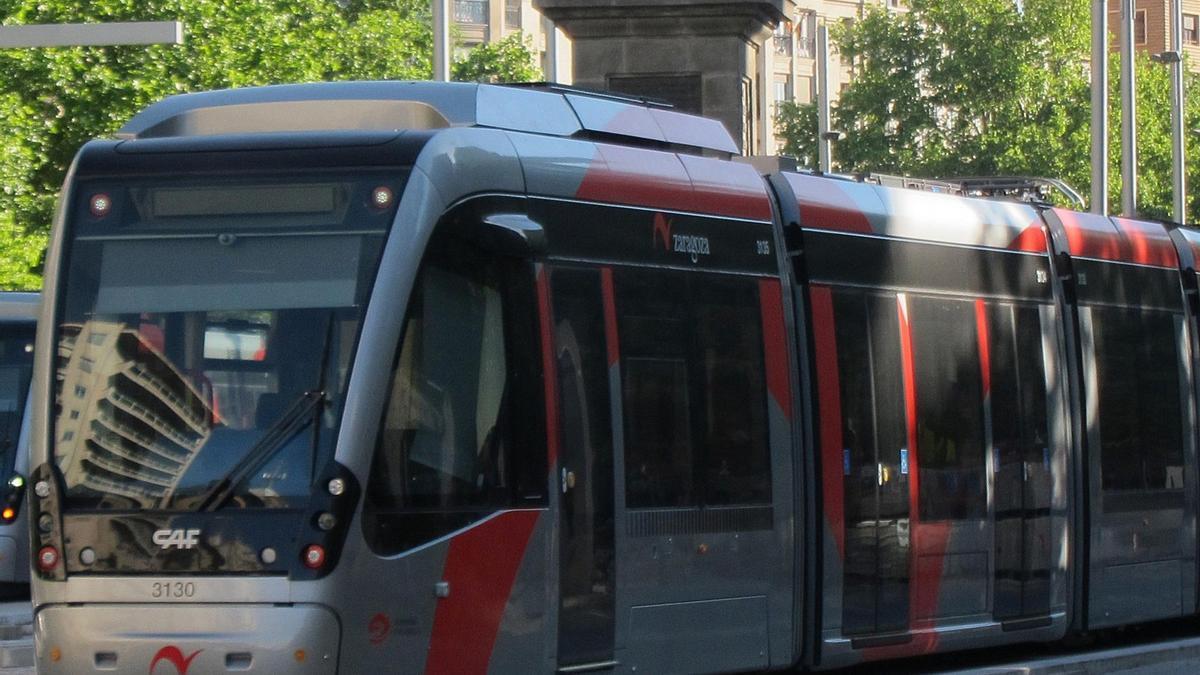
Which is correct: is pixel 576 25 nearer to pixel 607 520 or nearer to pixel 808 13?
pixel 607 520

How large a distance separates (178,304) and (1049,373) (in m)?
6.58

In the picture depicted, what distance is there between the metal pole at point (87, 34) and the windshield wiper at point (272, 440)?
912cm

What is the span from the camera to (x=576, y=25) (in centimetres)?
1894

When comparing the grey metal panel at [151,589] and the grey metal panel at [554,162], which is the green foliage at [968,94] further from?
the grey metal panel at [151,589]

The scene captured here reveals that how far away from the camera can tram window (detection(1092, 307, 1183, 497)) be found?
573 inches

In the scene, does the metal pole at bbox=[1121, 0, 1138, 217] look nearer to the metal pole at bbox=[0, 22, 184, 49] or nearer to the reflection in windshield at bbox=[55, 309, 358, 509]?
the metal pole at bbox=[0, 22, 184, 49]

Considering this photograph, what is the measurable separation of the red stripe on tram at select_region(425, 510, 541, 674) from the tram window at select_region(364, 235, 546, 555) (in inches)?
3.3

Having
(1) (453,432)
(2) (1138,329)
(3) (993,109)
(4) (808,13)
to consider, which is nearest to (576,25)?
(2) (1138,329)

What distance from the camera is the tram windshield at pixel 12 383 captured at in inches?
765

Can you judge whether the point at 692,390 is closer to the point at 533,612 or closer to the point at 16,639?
the point at 533,612

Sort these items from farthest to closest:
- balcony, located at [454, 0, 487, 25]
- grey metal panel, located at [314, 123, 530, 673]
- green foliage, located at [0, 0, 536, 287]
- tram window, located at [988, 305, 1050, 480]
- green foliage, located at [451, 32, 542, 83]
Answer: balcony, located at [454, 0, 487, 25] → green foliage, located at [451, 32, 542, 83] → green foliage, located at [0, 0, 536, 287] → tram window, located at [988, 305, 1050, 480] → grey metal panel, located at [314, 123, 530, 673]

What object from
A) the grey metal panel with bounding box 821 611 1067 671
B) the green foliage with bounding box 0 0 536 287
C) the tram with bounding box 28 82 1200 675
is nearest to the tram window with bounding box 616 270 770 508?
the tram with bounding box 28 82 1200 675

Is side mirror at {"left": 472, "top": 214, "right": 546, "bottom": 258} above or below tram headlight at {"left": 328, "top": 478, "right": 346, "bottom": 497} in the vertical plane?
above

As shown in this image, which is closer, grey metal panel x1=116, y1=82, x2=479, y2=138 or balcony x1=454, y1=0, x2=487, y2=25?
grey metal panel x1=116, y1=82, x2=479, y2=138
